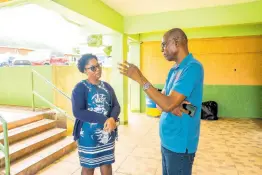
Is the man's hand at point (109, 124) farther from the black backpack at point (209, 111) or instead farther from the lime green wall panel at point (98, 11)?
the black backpack at point (209, 111)

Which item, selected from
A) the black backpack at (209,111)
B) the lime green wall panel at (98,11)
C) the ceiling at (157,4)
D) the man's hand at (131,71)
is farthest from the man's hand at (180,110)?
the black backpack at (209,111)

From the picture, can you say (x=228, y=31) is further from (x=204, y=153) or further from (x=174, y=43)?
(x=174, y=43)

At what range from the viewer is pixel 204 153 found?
3.36m

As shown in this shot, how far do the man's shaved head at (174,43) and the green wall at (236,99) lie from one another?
18.0 ft

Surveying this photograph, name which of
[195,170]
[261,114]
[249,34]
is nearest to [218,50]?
[249,34]

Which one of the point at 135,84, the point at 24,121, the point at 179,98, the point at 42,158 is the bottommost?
the point at 42,158

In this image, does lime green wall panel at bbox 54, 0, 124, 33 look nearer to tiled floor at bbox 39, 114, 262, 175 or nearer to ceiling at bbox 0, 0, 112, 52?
ceiling at bbox 0, 0, 112, 52

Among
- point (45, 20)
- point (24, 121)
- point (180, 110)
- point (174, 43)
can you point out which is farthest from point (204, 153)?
point (45, 20)

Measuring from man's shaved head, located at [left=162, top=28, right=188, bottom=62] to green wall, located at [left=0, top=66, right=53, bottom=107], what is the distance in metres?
4.42

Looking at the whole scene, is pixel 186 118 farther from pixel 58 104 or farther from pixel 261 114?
pixel 261 114

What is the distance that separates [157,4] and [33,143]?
357 centimetres

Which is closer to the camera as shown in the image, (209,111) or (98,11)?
(98,11)

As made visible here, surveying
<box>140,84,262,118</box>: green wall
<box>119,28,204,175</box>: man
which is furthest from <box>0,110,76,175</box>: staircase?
<box>140,84,262,118</box>: green wall

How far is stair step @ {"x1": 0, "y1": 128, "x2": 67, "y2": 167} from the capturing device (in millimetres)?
2777
